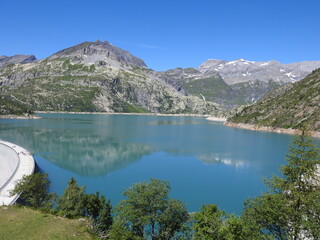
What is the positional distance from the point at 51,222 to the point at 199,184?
38.6 metres

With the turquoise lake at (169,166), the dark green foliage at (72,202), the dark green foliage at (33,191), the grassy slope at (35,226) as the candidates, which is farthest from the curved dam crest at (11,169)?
the dark green foliage at (72,202)

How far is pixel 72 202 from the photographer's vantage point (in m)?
37.9

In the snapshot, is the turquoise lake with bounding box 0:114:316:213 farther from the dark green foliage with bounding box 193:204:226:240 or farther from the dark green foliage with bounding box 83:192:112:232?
the dark green foliage with bounding box 193:204:226:240

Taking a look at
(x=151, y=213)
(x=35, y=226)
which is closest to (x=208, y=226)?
(x=151, y=213)

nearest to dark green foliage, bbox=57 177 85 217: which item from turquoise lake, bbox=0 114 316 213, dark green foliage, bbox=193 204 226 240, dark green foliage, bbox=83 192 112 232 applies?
dark green foliage, bbox=83 192 112 232

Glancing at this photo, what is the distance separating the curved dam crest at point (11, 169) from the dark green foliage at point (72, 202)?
8.75 metres

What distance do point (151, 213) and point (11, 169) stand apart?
5133 cm

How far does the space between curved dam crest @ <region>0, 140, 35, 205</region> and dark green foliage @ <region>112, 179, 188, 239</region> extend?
21983 mm

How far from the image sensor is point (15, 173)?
5956 cm

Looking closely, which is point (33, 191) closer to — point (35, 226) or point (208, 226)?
point (35, 226)

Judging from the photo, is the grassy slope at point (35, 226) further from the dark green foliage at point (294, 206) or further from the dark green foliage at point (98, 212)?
the dark green foliage at point (294, 206)

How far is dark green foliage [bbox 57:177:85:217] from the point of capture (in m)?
36.8

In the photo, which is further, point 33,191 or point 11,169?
point 11,169

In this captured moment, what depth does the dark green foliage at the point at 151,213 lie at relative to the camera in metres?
29.4
